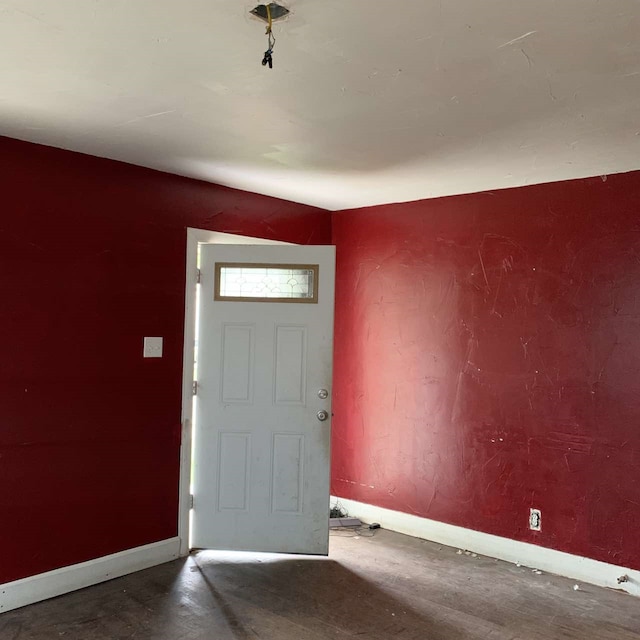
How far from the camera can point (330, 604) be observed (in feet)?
10.4

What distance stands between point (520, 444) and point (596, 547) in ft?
2.33

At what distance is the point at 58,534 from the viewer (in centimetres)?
324

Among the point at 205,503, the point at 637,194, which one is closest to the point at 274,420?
the point at 205,503

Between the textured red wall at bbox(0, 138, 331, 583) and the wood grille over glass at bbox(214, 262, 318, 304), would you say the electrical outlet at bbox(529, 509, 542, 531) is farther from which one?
the textured red wall at bbox(0, 138, 331, 583)

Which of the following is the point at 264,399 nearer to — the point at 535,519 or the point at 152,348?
the point at 152,348

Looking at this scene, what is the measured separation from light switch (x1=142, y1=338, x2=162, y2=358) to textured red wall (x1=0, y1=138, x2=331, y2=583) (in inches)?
1.5

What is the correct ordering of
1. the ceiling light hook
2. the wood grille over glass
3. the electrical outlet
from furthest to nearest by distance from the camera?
the wood grille over glass → the electrical outlet → the ceiling light hook

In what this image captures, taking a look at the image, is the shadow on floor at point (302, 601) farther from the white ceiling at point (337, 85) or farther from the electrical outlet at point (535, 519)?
the white ceiling at point (337, 85)

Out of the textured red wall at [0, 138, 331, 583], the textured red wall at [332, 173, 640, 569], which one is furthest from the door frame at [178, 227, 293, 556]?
the textured red wall at [332, 173, 640, 569]

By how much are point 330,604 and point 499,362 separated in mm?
1838

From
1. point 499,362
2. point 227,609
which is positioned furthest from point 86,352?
point 499,362

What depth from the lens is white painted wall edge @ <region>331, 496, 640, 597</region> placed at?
3.46 m

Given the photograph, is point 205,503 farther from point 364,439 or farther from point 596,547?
point 596,547

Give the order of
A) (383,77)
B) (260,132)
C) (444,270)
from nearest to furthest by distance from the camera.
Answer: (383,77) < (260,132) < (444,270)
